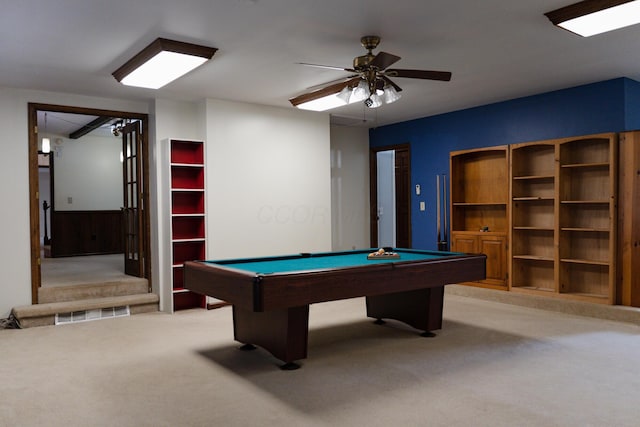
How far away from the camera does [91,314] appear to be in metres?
5.29

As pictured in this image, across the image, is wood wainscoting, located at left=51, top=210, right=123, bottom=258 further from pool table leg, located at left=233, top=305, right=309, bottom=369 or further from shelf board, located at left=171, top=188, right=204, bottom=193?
pool table leg, located at left=233, top=305, right=309, bottom=369

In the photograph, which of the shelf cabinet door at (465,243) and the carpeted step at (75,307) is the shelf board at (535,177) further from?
the carpeted step at (75,307)

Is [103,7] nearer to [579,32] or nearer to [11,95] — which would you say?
[11,95]

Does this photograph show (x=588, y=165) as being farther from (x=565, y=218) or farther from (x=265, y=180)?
(x=265, y=180)

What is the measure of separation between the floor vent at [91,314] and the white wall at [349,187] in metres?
3.34

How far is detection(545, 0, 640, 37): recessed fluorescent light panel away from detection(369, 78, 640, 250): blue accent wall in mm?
1985

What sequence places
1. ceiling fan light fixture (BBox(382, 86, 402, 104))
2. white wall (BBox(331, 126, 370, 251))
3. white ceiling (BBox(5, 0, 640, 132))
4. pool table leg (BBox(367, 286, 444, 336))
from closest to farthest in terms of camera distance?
1. white ceiling (BBox(5, 0, 640, 132))
2. ceiling fan light fixture (BBox(382, 86, 402, 104))
3. pool table leg (BBox(367, 286, 444, 336))
4. white wall (BBox(331, 126, 370, 251))

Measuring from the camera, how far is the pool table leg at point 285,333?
3.53 meters

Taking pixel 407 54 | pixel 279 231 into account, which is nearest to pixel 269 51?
pixel 407 54

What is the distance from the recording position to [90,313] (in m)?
5.29

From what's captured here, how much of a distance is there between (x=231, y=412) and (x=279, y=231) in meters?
3.63

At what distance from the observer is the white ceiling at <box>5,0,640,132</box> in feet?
10.4

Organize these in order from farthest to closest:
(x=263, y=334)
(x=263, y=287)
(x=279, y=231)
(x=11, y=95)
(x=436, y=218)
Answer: (x=436, y=218), (x=279, y=231), (x=11, y=95), (x=263, y=334), (x=263, y=287)

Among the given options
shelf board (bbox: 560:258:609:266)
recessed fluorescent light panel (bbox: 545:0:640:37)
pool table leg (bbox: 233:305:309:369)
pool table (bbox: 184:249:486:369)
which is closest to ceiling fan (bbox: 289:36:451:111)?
recessed fluorescent light panel (bbox: 545:0:640:37)
